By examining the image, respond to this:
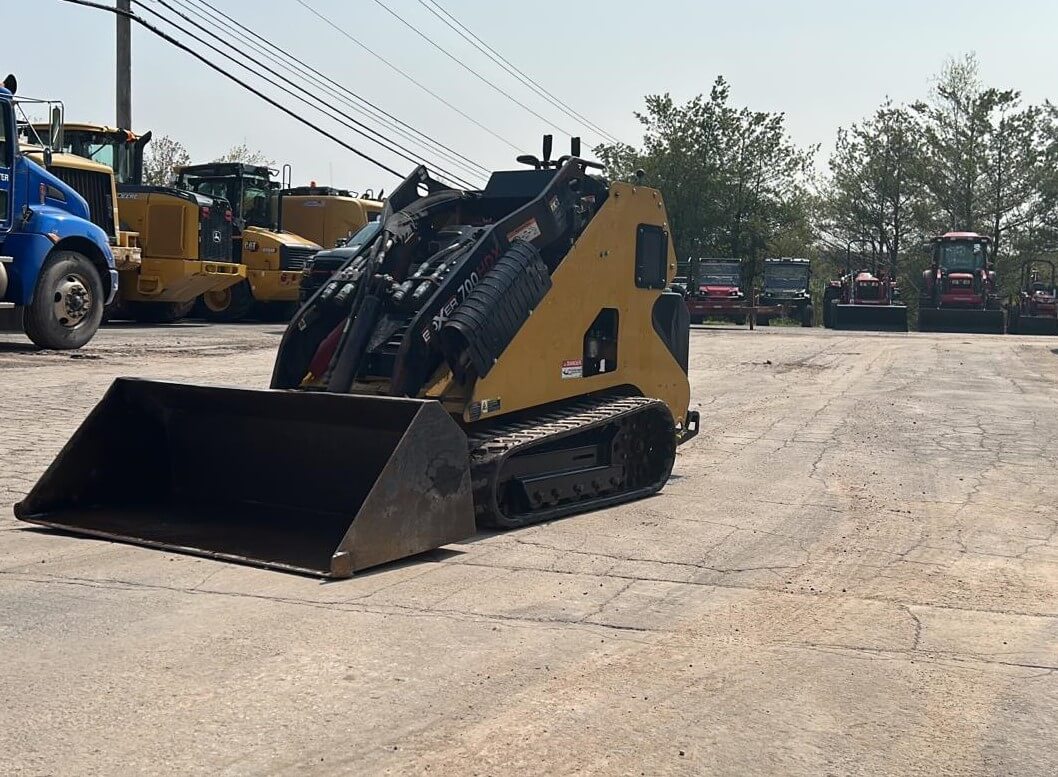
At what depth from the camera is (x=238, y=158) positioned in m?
70.9

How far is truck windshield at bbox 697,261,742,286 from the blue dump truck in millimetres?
30639

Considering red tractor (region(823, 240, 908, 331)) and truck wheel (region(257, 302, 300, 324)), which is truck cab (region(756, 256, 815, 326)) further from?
truck wheel (region(257, 302, 300, 324))

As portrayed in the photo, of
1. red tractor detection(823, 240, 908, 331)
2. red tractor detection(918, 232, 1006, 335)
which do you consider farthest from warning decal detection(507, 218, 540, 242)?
red tractor detection(918, 232, 1006, 335)

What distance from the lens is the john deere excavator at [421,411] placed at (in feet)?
22.3

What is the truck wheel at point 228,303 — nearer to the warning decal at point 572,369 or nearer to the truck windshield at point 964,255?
the warning decal at point 572,369

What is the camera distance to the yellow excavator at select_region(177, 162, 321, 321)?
2944cm

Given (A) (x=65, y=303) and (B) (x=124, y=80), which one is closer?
(A) (x=65, y=303)

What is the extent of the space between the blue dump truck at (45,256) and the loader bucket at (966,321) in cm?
3214

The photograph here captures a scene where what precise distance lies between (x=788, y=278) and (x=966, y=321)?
8201 mm

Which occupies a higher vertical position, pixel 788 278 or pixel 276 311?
pixel 788 278

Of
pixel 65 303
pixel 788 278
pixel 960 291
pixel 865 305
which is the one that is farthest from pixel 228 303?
pixel 960 291

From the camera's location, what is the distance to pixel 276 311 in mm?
30984

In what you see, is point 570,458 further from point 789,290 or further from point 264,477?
point 789,290

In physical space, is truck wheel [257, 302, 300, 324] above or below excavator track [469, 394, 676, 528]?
above
